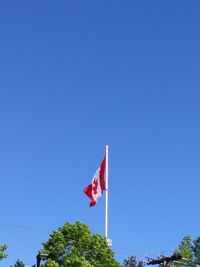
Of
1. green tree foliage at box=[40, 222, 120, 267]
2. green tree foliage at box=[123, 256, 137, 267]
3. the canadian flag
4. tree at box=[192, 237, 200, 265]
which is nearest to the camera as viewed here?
green tree foliage at box=[40, 222, 120, 267]

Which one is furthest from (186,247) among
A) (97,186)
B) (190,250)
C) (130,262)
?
(130,262)

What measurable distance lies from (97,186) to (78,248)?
5702mm

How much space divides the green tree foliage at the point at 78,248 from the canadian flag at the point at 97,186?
288cm

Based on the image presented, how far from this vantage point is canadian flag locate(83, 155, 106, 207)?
4916 cm

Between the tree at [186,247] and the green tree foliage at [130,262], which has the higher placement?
the green tree foliage at [130,262]

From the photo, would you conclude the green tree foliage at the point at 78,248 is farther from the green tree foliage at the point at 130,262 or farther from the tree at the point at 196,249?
the green tree foliage at the point at 130,262

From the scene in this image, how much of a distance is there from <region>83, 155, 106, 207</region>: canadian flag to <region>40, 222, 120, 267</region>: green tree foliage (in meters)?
2.88

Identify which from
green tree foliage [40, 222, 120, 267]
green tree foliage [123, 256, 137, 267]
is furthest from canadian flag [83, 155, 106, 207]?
green tree foliage [123, 256, 137, 267]

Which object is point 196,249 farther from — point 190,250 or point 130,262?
point 130,262

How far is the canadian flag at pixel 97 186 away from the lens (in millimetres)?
49156

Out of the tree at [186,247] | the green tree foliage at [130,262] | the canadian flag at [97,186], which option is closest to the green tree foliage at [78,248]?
the canadian flag at [97,186]

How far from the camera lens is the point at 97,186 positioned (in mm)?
49625

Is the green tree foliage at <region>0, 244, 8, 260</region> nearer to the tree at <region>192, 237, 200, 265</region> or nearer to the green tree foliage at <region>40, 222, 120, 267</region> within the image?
the green tree foliage at <region>40, 222, 120, 267</region>

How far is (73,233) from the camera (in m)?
49.2
